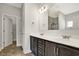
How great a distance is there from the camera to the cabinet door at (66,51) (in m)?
1.20

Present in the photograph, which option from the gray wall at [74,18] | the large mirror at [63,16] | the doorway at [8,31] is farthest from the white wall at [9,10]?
the gray wall at [74,18]

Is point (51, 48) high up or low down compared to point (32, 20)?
down

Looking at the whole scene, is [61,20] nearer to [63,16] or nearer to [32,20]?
[63,16]

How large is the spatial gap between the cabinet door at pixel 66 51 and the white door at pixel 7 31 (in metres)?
1.21

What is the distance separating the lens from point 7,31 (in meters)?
2.14

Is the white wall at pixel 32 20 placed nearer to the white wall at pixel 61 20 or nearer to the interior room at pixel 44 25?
the interior room at pixel 44 25

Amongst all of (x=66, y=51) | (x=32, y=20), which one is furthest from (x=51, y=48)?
(x=32, y=20)

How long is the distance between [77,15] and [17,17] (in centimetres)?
135

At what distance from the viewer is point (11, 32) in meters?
Answer: 2.15

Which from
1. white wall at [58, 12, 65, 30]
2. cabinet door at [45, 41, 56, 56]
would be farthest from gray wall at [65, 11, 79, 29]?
cabinet door at [45, 41, 56, 56]

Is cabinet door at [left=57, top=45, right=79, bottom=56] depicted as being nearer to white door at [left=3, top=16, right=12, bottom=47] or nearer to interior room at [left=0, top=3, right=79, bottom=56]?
interior room at [left=0, top=3, right=79, bottom=56]

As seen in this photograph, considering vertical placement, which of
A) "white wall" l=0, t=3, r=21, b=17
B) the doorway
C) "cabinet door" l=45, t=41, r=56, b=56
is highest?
"white wall" l=0, t=3, r=21, b=17

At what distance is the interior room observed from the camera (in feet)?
5.56

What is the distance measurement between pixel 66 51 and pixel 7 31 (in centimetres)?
147
